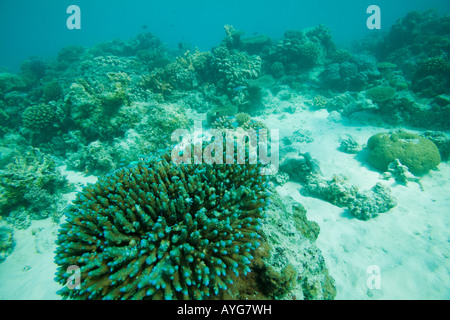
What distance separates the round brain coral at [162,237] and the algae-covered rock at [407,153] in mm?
5985

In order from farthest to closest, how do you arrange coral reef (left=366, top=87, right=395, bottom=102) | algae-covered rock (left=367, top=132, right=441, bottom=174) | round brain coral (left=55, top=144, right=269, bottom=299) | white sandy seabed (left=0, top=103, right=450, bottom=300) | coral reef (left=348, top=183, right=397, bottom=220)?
coral reef (left=366, top=87, right=395, bottom=102), algae-covered rock (left=367, top=132, right=441, bottom=174), coral reef (left=348, top=183, right=397, bottom=220), white sandy seabed (left=0, top=103, right=450, bottom=300), round brain coral (left=55, top=144, right=269, bottom=299)

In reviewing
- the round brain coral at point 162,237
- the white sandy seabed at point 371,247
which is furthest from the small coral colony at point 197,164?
the white sandy seabed at point 371,247

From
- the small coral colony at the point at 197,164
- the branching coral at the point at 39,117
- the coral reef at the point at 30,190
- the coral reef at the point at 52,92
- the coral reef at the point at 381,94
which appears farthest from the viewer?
the coral reef at the point at 52,92

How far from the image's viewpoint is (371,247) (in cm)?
434

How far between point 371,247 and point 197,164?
4349 mm

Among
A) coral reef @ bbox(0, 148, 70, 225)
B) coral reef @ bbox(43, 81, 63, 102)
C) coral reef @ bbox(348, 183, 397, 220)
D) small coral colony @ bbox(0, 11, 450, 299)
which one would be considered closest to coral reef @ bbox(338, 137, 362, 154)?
small coral colony @ bbox(0, 11, 450, 299)

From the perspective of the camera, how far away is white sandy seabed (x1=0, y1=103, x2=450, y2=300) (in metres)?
3.68

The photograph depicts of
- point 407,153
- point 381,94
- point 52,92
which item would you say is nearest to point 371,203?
point 407,153

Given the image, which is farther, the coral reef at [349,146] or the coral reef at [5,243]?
the coral reef at [349,146]

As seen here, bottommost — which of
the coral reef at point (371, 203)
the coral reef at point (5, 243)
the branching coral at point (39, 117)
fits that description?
the coral reef at point (5, 243)

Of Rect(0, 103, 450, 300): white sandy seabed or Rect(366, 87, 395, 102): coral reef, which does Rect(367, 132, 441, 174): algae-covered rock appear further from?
Rect(366, 87, 395, 102): coral reef

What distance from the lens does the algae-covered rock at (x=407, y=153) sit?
21.5 feet

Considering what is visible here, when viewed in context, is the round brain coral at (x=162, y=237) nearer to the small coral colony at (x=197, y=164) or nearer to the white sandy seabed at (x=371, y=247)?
the small coral colony at (x=197, y=164)

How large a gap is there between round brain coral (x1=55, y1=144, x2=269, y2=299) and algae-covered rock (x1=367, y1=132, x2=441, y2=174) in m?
5.99
